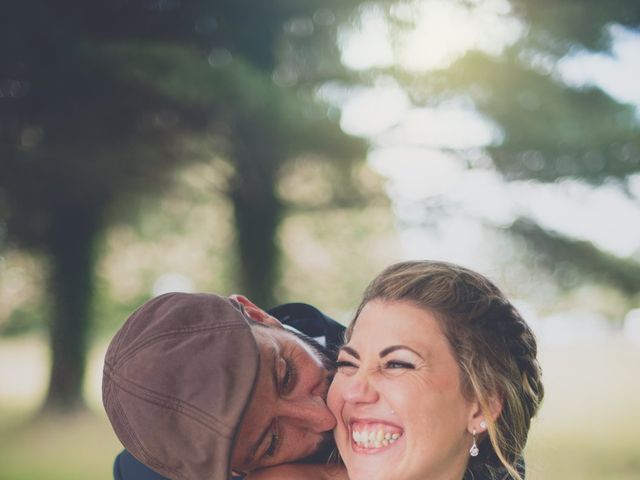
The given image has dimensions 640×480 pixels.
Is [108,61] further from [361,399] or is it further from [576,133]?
[361,399]

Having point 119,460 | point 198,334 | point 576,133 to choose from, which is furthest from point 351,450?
point 576,133

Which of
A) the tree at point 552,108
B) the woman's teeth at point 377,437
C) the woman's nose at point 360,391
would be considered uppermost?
the tree at point 552,108

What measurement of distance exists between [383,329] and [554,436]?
6.48m

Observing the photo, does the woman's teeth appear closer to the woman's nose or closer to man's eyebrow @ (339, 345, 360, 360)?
the woman's nose

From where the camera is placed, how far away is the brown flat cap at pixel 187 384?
145cm

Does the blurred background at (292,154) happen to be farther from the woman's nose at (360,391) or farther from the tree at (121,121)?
the woman's nose at (360,391)

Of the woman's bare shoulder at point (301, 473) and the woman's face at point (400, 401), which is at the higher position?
the woman's face at point (400, 401)

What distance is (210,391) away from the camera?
4.75 ft

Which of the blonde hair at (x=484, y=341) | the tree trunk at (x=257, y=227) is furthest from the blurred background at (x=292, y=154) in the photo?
the blonde hair at (x=484, y=341)

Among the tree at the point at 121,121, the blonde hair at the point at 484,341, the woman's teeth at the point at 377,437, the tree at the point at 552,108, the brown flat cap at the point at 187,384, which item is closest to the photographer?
the brown flat cap at the point at 187,384

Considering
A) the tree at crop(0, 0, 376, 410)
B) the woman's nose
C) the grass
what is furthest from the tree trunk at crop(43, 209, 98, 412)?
the woman's nose

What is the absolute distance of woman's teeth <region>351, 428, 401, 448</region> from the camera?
1550mm

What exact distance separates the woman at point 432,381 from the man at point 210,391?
0.26 feet

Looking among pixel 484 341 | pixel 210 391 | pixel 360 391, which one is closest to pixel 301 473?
pixel 360 391
